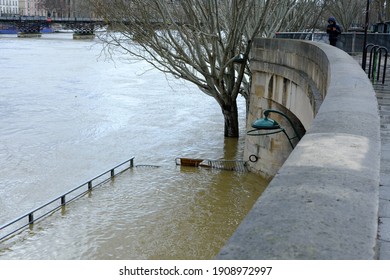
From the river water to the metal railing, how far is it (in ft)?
0.82

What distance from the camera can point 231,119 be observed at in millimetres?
22156

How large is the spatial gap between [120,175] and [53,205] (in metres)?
3.29

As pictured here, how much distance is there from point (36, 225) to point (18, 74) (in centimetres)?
3426

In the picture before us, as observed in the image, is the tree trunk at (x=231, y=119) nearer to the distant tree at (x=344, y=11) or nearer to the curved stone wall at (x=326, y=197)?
the curved stone wall at (x=326, y=197)

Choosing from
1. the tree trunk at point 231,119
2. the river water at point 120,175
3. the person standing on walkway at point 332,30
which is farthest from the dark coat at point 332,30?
the tree trunk at point 231,119

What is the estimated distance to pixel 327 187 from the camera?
2.72 m

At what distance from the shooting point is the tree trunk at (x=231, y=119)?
21.7 m

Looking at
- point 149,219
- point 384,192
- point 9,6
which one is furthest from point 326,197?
point 9,6

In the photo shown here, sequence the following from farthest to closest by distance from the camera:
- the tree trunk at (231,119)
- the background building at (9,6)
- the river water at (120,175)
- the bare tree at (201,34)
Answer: the background building at (9,6) → the tree trunk at (231,119) → the bare tree at (201,34) → the river water at (120,175)

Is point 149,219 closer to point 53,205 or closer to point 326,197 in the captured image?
point 53,205

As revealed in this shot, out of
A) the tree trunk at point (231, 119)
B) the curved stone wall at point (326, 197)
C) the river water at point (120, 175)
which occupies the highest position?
the curved stone wall at point (326, 197)

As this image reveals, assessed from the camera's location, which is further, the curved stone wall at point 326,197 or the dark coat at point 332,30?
the dark coat at point 332,30

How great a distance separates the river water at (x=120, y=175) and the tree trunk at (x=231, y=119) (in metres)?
0.66
